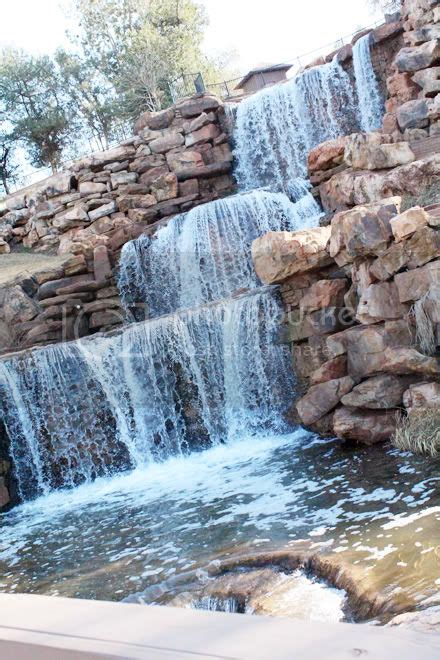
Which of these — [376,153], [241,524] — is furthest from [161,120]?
[241,524]

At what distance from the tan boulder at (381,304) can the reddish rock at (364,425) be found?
959mm

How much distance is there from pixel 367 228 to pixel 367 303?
77 centimetres

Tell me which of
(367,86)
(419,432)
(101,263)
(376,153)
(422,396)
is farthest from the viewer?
(367,86)

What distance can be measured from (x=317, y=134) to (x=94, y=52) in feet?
51.0

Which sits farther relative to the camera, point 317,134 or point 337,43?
point 337,43

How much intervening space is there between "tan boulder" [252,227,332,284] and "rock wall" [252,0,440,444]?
12 millimetres

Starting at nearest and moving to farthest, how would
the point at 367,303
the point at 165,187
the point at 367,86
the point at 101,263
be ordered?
1. the point at 367,303
2. the point at 101,263
3. the point at 367,86
4. the point at 165,187

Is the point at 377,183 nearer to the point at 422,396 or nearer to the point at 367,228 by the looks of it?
the point at 367,228

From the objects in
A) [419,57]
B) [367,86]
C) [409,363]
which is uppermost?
[367,86]

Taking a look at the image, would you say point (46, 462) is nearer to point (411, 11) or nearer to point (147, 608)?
point (147, 608)

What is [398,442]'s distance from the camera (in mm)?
6457

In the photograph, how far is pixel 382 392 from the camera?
696cm

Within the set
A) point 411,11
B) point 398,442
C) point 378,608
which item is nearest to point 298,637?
point 378,608

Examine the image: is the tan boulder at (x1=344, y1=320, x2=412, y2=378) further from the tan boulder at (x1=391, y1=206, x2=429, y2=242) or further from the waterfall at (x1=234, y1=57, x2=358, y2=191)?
the waterfall at (x1=234, y1=57, x2=358, y2=191)
